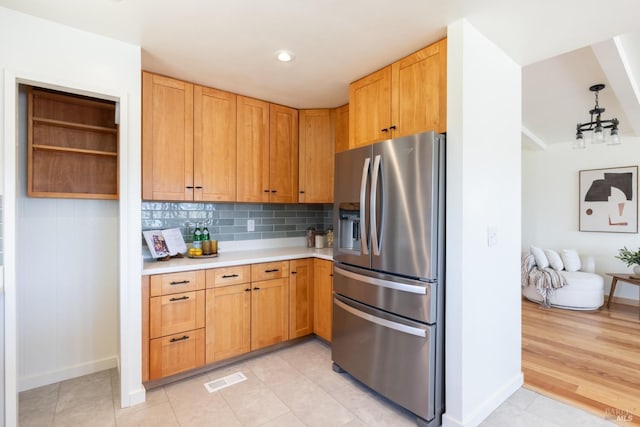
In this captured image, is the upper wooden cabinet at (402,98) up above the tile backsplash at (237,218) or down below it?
above

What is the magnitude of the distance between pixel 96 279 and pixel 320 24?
8.22ft

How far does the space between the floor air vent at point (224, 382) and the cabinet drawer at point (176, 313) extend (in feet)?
1.40

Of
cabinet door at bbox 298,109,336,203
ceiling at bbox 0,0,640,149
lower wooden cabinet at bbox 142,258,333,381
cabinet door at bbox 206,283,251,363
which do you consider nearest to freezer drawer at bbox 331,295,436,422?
lower wooden cabinet at bbox 142,258,333,381

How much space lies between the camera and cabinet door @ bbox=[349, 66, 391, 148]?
229 centimetres

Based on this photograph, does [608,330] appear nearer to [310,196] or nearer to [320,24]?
[310,196]

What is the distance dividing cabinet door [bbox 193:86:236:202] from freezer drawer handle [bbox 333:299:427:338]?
1.43m

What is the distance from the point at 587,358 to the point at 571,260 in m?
2.24

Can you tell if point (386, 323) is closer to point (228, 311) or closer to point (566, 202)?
point (228, 311)

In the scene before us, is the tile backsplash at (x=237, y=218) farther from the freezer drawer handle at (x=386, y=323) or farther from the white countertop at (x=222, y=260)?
the freezer drawer handle at (x=386, y=323)

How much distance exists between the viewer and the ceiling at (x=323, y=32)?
1661mm

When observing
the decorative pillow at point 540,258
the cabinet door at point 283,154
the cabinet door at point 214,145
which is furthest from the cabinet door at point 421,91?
the decorative pillow at point 540,258

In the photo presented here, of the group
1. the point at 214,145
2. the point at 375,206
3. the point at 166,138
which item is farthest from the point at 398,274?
the point at 166,138

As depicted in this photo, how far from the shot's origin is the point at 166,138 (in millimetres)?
2504

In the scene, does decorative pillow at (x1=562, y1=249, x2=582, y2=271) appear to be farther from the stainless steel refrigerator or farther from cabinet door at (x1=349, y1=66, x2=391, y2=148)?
cabinet door at (x1=349, y1=66, x2=391, y2=148)
